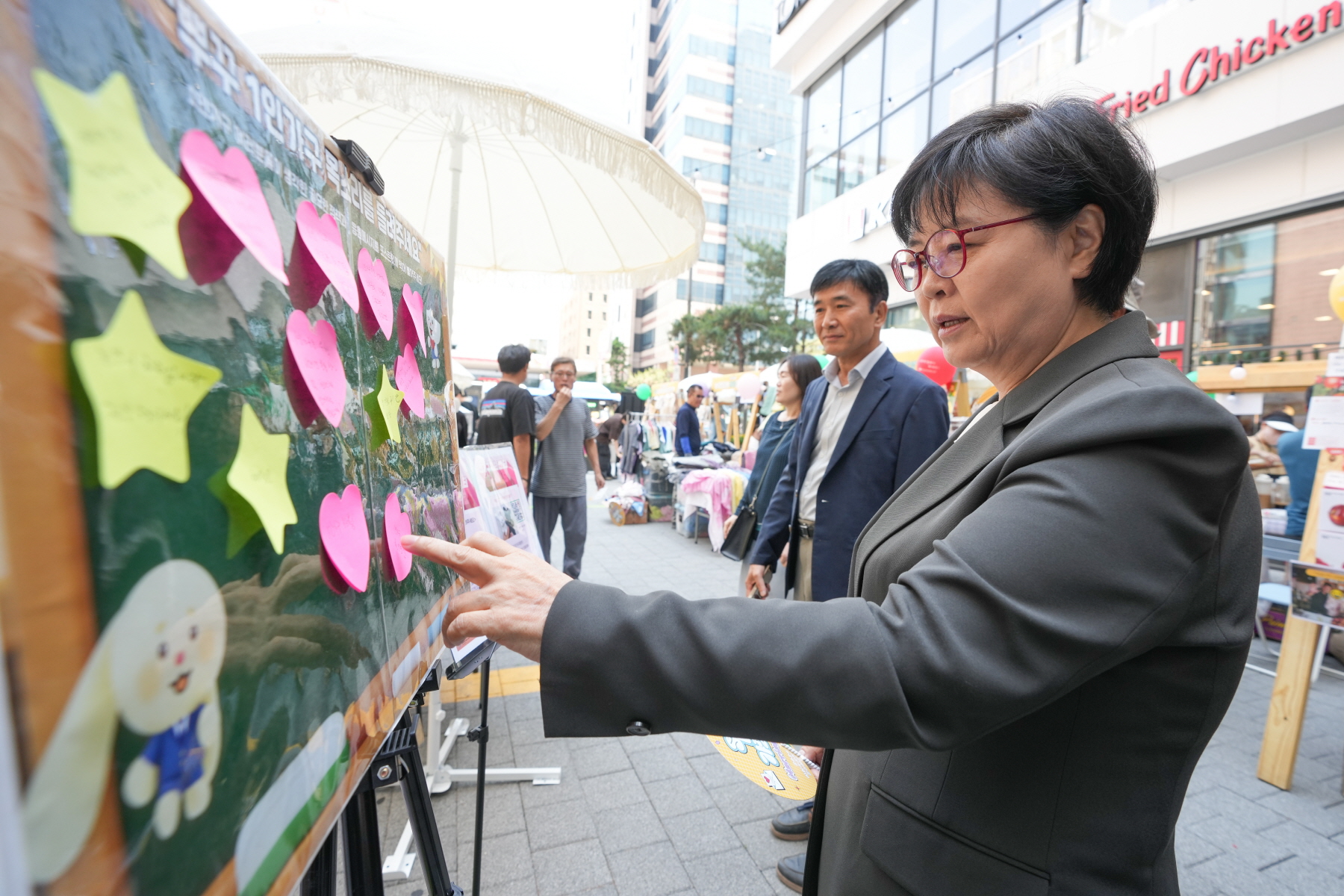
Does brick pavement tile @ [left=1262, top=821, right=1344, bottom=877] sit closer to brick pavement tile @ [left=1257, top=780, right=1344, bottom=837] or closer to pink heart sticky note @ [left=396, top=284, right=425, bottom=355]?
brick pavement tile @ [left=1257, top=780, right=1344, bottom=837]

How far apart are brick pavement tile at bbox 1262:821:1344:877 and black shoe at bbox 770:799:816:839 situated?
6.10 ft

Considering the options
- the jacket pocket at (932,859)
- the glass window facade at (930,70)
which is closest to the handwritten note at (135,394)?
the jacket pocket at (932,859)

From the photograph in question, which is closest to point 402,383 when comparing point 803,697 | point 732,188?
point 803,697

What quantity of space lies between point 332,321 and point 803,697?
804 mm

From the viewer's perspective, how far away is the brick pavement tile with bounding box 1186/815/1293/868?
99.9 inches

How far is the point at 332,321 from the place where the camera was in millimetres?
946

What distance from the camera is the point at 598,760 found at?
10.6 ft

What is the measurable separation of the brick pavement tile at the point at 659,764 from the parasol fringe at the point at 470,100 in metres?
2.60

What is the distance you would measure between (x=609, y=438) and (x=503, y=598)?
15.2m

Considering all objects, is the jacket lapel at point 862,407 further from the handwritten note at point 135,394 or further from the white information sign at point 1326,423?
the handwritten note at point 135,394

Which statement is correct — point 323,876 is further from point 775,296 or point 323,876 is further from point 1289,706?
point 775,296

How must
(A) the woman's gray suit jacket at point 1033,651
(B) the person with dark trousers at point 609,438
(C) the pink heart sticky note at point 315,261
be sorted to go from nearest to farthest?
1. (A) the woman's gray suit jacket at point 1033,651
2. (C) the pink heart sticky note at point 315,261
3. (B) the person with dark trousers at point 609,438

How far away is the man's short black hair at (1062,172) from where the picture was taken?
97 cm

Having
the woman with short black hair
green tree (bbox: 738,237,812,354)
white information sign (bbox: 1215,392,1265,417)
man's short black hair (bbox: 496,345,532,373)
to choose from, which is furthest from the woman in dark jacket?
green tree (bbox: 738,237,812,354)
